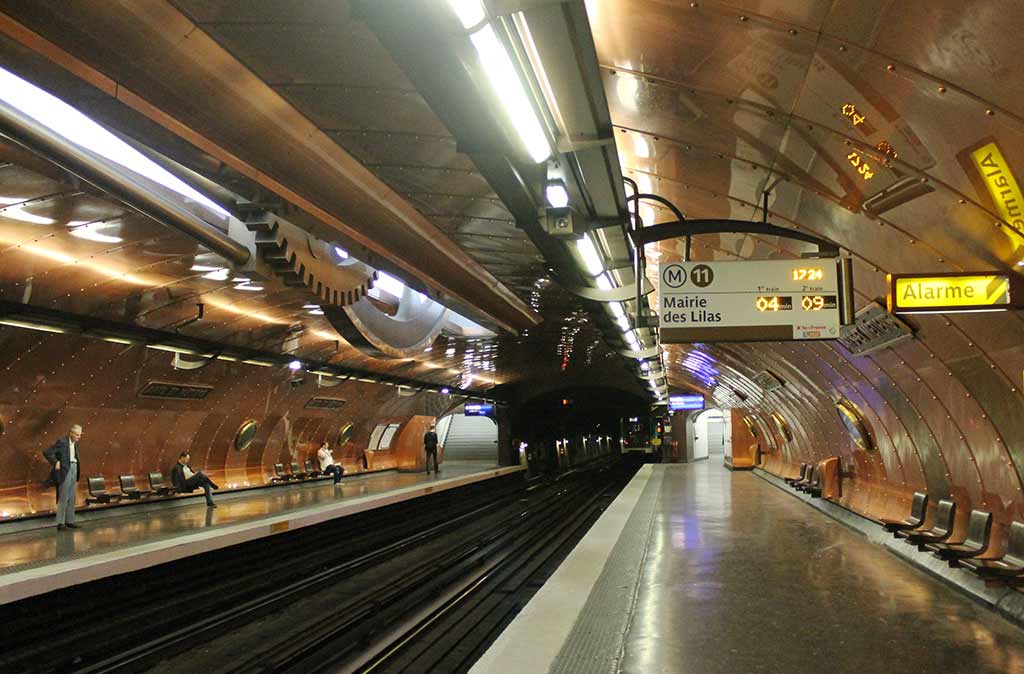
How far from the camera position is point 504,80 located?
3.54 meters

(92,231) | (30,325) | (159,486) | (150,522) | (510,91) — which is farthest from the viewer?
(159,486)

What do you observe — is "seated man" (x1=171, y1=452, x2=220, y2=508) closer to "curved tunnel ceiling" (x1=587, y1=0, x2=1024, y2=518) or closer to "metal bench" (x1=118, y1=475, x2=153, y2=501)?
"metal bench" (x1=118, y1=475, x2=153, y2=501)

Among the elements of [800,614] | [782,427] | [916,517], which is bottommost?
[800,614]

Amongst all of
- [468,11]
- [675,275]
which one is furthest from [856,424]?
[468,11]

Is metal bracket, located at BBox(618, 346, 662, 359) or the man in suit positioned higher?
metal bracket, located at BBox(618, 346, 662, 359)

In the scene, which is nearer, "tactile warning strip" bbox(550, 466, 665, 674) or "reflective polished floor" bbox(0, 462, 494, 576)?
"tactile warning strip" bbox(550, 466, 665, 674)

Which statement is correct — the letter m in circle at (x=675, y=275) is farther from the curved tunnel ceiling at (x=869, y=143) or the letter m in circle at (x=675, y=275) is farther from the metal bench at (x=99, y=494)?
the metal bench at (x=99, y=494)

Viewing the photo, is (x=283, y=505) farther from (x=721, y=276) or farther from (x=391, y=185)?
(x=721, y=276)

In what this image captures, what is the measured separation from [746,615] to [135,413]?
1213cm

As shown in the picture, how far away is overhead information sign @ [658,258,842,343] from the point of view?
20.3 ft

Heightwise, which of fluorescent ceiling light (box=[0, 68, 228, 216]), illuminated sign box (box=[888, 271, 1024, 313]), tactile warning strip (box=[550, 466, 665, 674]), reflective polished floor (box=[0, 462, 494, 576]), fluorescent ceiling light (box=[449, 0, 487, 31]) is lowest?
reflective polished floor (box=[0, 462, 494, 576])

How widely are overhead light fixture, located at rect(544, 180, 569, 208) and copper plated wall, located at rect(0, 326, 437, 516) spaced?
27.3 feet

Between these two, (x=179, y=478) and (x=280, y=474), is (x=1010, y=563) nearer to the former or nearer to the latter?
(x=179, y=478)

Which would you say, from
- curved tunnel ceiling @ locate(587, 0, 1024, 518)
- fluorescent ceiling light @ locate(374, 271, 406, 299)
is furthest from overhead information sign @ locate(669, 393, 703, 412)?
curved tunnel ceiling @ locate(587, 0, 1024, 518)
